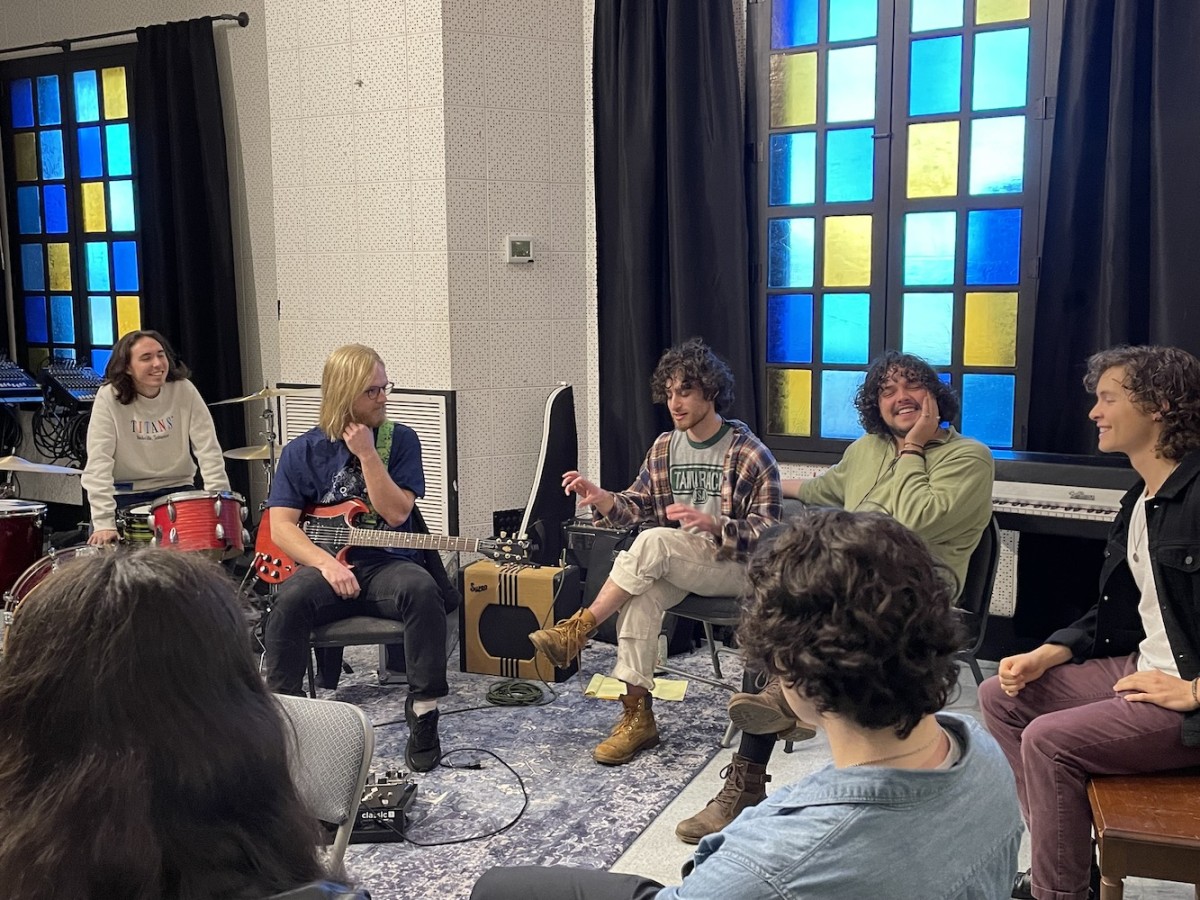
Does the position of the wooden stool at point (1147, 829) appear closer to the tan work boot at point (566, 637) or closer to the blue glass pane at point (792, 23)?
the tan work boot at point (566, 637)

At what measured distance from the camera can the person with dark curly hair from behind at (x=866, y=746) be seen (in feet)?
3.72

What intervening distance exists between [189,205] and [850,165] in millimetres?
3191

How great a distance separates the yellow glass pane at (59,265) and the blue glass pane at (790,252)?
3910mm

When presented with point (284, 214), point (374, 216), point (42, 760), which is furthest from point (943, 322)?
point (42, 760)

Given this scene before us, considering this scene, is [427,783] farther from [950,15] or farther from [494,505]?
[950,15]

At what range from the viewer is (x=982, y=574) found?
3217 millimetres

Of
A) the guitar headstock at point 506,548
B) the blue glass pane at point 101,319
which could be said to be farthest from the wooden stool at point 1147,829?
the blue glass pane at point 101,319

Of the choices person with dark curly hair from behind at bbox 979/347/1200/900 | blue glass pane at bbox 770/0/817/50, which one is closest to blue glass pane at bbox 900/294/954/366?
blue glass pane at bbox 770/0/817/50

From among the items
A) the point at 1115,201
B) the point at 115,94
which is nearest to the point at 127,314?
the point at 115,94

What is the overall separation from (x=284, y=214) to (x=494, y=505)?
1567 millimetres

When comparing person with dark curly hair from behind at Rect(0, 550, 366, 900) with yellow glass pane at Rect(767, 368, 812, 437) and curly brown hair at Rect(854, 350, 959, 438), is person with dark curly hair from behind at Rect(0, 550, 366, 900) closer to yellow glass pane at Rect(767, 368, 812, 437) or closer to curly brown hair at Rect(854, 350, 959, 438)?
curly brown hair at Rect(854, 350, 959, 438)

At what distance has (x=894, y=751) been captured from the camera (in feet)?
4.05

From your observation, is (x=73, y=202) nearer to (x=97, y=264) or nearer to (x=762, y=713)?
(x=97, y=264)

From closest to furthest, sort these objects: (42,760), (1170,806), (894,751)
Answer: (42,760) < (894,751) < (1170,806)
